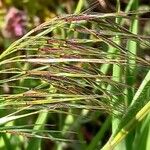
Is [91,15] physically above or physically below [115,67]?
above

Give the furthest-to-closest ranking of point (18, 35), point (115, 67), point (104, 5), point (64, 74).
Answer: point (18, 35) < point (115, 67) < point (104, 5) < point (64, 74)

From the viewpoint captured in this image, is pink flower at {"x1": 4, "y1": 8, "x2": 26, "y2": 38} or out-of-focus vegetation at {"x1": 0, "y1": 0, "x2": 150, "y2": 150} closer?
out-of-focus vegetation at {"x1": 0, "y1": 0, "x2": 150, "y2": 150}

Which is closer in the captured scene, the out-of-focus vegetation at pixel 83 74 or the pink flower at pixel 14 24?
the out-of-focus vegetation at pixel 83 74

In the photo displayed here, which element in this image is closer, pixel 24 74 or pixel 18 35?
pixel 24 74

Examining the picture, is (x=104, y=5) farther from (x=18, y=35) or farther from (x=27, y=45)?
(x=18, y=35)

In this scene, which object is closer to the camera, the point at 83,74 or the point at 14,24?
the point at 83,74

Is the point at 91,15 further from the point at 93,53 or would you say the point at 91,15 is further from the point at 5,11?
the point at 5,11

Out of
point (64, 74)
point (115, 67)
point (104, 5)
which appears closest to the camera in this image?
point (64, 74)

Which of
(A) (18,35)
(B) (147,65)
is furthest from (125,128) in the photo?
(A) (18,35)

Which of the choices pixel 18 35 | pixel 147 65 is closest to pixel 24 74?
pixel 147 65
